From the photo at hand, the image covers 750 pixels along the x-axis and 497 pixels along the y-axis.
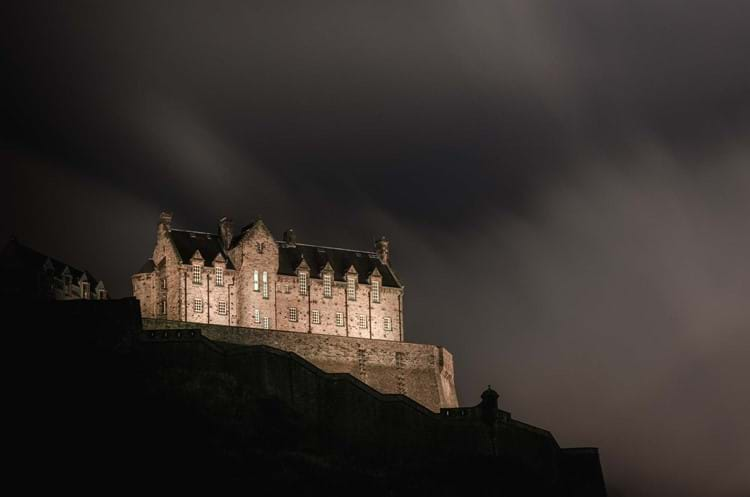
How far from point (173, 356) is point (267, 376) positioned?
171 inches

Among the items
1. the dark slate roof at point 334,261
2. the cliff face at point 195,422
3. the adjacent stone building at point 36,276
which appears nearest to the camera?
the cliff face at point 195,422

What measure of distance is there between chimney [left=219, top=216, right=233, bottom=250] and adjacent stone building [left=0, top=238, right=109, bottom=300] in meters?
9.03

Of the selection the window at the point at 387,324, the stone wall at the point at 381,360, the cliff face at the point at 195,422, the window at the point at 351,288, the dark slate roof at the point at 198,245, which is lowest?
the cliff face at the point at 195,422

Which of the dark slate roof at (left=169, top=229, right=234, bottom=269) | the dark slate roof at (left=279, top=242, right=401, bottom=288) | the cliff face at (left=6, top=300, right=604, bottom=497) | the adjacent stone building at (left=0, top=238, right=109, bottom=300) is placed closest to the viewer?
the cliff face at (left=6, top=300, right=604, bottom=497)

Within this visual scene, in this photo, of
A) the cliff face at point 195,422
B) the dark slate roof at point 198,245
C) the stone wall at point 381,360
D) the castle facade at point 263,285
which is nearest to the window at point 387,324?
the castle facade at point 263,285

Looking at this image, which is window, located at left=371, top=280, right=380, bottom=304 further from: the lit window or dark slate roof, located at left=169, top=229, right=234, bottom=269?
dark slate roof, located at left=169, top=229, right=234, bottom=269

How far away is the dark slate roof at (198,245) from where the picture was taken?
98.6 meters

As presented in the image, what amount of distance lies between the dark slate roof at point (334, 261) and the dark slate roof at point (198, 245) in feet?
13.6

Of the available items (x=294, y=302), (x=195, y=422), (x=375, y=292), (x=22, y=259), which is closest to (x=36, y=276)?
(x=22, y=259)

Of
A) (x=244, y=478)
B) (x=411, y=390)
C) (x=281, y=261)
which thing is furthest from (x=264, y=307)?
(x=244, y=478)

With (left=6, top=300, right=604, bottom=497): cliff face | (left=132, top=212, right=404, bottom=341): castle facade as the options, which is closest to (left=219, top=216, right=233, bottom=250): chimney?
(left=132, top=212, right=404, bottom=341): castle facade

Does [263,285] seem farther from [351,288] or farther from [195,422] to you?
[195,422]

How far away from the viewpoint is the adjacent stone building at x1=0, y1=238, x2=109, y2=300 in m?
93.0

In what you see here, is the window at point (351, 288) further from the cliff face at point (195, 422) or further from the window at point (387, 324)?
the cliff face at point (195, 422)
